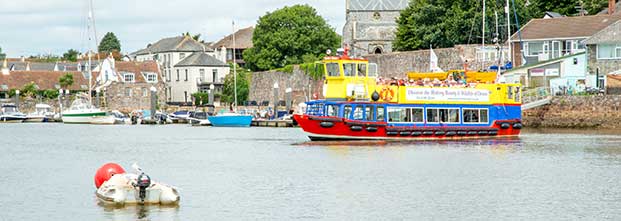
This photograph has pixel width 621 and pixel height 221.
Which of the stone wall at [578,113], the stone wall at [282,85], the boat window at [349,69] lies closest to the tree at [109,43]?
the stone wall at [282,85]

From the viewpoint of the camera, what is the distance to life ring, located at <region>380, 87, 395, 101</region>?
2036 inches

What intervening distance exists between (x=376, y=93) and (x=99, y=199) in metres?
21.3

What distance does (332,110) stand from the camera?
168ft

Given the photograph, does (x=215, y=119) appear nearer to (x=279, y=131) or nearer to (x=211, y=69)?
(x=279, y=131)

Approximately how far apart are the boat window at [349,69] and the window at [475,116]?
19.0 feet

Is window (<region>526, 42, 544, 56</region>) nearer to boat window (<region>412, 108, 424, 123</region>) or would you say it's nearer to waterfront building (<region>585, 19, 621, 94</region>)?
waterfront building (<region>585, 19, 621, 94</region>)

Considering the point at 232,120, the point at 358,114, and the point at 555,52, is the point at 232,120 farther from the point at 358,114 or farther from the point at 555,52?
the point at 358,114

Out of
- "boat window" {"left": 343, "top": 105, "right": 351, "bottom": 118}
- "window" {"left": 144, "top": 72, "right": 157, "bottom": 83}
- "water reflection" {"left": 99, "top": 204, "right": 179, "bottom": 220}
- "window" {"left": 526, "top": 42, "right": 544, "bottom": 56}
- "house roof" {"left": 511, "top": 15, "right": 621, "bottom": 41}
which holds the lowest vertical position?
"water reflection" {"left": 99, "top": 204, "right": 179, "bottom": 220}

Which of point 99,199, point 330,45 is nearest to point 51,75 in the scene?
point 330,45

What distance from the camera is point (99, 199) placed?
105 feet

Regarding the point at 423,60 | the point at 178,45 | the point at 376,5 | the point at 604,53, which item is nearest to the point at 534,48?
the point at 423,60

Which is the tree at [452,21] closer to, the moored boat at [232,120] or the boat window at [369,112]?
the moored boat at [232,120]

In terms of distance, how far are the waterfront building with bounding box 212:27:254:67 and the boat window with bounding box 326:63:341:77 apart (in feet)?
251

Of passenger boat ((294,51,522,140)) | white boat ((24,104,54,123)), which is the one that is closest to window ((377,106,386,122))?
passenger boat ((294,51,522,140))
